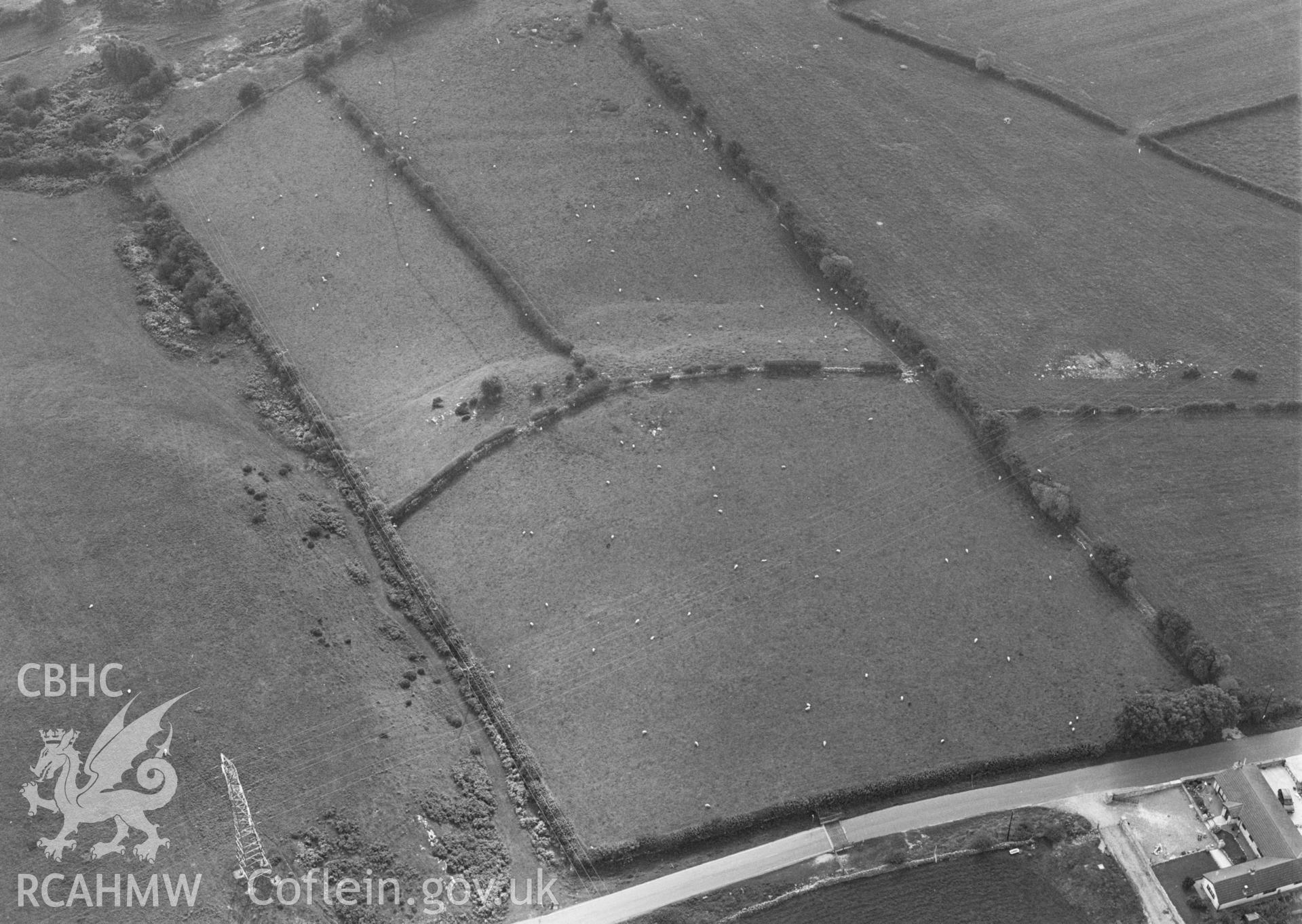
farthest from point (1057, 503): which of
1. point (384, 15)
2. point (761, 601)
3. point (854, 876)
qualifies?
point (384, 15)

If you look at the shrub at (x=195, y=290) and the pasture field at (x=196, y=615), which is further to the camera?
the shrub at (x=195, y=290)

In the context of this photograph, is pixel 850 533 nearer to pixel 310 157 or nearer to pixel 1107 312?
pixel 1107 312

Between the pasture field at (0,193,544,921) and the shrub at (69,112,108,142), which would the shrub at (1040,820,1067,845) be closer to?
the pasture field at (0,193,544,921)

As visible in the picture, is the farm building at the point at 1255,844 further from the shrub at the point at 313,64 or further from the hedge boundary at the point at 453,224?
the shrub at the point at 313,64

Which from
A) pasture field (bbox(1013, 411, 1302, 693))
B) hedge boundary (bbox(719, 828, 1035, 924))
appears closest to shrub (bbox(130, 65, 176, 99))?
pasture field (bbox(1013, 411, 1302, 693))

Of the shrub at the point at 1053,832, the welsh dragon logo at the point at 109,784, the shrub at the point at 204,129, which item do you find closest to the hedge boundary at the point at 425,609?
the welsh dragon logo at the point at 109,784

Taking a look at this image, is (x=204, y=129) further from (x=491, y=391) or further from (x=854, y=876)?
(x=854, y=876)
